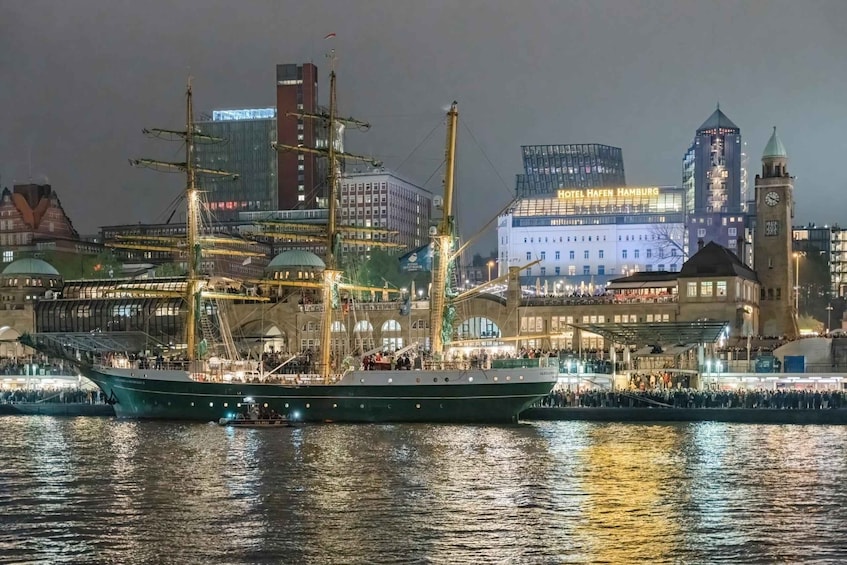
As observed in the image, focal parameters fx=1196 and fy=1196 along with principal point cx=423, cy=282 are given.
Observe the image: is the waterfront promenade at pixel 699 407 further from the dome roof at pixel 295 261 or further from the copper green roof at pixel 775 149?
the dome roof at pixel 295 261

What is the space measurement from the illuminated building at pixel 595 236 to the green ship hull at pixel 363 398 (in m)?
103

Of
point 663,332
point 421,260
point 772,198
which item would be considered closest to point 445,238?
point 663,332

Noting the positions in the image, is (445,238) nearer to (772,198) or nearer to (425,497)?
(425,497)

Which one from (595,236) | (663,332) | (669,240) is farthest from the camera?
(595,236)

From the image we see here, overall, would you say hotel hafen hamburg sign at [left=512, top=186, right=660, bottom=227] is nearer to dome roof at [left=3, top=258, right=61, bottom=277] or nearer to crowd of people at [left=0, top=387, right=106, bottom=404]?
dome roof at [left=3, top=258, right=61, bottom=277]

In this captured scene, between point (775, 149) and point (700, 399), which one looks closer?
point (700, 399)

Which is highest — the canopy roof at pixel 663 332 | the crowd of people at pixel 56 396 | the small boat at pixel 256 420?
the canopy roof at pixel 663 332

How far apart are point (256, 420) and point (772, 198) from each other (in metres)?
62.7

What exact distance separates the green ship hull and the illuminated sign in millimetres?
119844

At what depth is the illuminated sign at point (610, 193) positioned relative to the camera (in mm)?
194625

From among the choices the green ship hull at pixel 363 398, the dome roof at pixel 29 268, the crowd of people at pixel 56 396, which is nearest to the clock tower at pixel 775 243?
the green ship hull at pixel 363 398

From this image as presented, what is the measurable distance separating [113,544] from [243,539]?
13.2ft

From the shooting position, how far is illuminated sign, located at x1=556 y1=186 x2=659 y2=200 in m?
195

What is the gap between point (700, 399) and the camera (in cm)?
8131
